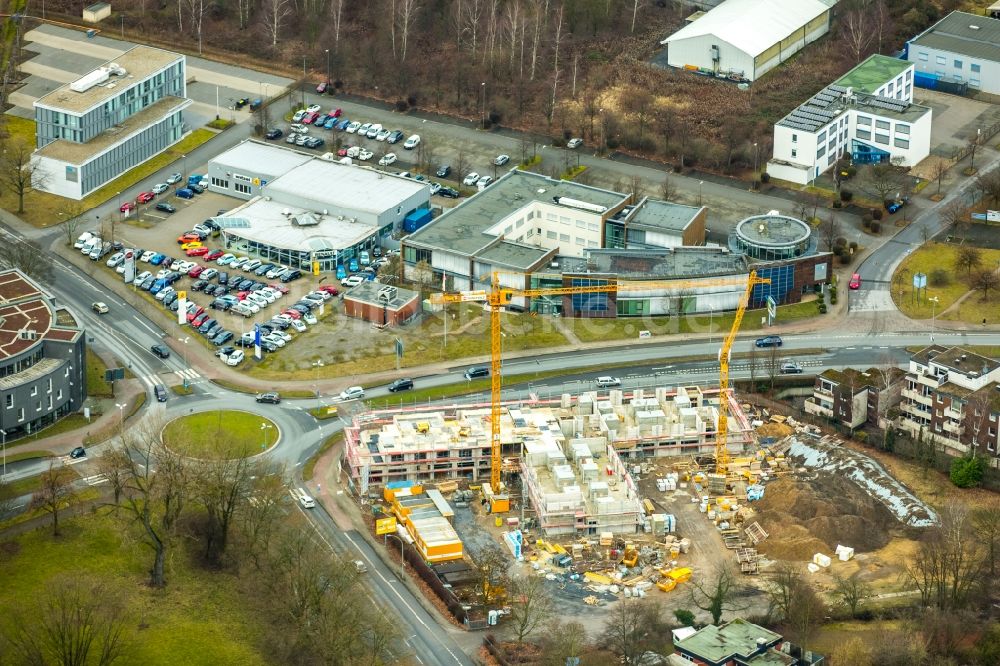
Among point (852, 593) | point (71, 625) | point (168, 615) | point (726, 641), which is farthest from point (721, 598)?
point (71, 625)

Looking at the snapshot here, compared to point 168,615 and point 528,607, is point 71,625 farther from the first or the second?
point 528,607

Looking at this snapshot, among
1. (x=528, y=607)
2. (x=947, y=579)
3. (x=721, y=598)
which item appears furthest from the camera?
(x=947, y=579)

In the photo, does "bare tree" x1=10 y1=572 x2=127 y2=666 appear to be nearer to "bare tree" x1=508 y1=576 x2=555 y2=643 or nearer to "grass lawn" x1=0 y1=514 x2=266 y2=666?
"grass lawn" x1=0 y1=514 x2=266 y2=666

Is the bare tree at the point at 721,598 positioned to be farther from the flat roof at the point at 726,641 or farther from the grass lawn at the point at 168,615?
the grass lawn at the point at 168,615

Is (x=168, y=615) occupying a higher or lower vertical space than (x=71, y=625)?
lower

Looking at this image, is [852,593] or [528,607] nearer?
[528,607]

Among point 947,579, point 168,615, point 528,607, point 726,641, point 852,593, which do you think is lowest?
point 168,615

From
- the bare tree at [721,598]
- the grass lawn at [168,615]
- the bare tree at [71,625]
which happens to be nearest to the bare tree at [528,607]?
the bare tree at [721,598]
